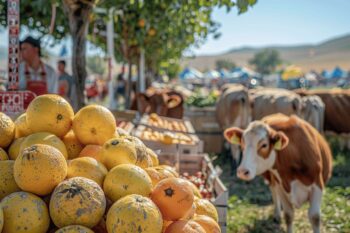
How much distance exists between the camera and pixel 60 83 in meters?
7.07

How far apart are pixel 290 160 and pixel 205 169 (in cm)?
95

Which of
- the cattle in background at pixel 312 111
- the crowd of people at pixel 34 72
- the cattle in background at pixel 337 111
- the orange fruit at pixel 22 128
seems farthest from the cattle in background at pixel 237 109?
the orange fruit at pixel 22 128

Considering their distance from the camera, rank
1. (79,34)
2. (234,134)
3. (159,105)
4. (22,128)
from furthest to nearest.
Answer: (159,105) → (234,134) → (79,34) → (22,128)

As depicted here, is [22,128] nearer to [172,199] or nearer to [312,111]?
[172,199]

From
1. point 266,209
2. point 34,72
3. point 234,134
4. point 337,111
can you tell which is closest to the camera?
point 234,134

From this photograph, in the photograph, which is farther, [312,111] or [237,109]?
[237,109]

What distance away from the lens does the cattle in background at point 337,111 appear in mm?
10320

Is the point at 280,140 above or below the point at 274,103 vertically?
below

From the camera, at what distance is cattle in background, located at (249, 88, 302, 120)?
30.0ft

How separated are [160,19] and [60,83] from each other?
212 cm

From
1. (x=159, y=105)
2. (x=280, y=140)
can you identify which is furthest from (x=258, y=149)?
(x=159, y=105)

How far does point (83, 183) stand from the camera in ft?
5.68

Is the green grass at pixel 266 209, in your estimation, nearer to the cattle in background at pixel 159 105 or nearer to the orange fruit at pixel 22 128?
the cattle in background at pixel 159 105

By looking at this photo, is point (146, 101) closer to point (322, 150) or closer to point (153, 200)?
point (322, 150)
